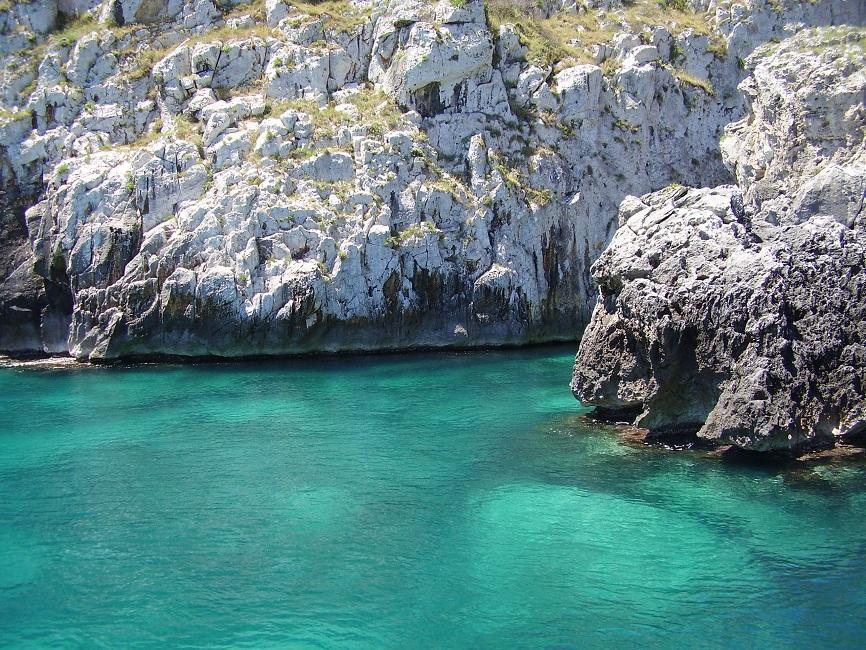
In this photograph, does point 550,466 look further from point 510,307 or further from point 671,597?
point 510,307

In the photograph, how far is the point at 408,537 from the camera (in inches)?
680

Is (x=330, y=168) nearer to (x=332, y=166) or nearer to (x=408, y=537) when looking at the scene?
(x=332, y=166)

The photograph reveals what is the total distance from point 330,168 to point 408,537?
1132 inches

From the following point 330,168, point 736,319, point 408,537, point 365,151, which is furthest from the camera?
point 365,151

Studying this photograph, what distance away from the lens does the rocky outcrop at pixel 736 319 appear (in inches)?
830

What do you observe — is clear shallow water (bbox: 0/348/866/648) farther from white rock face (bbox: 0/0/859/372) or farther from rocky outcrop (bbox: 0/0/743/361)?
white rock face (bbox: 0/0/859/372)

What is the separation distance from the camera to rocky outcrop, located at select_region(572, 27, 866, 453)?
830 inches

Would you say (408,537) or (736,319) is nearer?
(408,537)

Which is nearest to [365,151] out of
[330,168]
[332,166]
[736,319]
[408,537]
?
[332,166]

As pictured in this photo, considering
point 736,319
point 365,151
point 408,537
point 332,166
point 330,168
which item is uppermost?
point 365,151

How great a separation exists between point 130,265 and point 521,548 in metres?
30.4

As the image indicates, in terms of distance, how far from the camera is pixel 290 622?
45.3 feet

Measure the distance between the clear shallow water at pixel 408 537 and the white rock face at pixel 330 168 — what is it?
12831 millimetres

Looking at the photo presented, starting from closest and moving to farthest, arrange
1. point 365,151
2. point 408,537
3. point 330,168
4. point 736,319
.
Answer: point 408,537 < point 736,319 < point 330,168 < point 365,151
